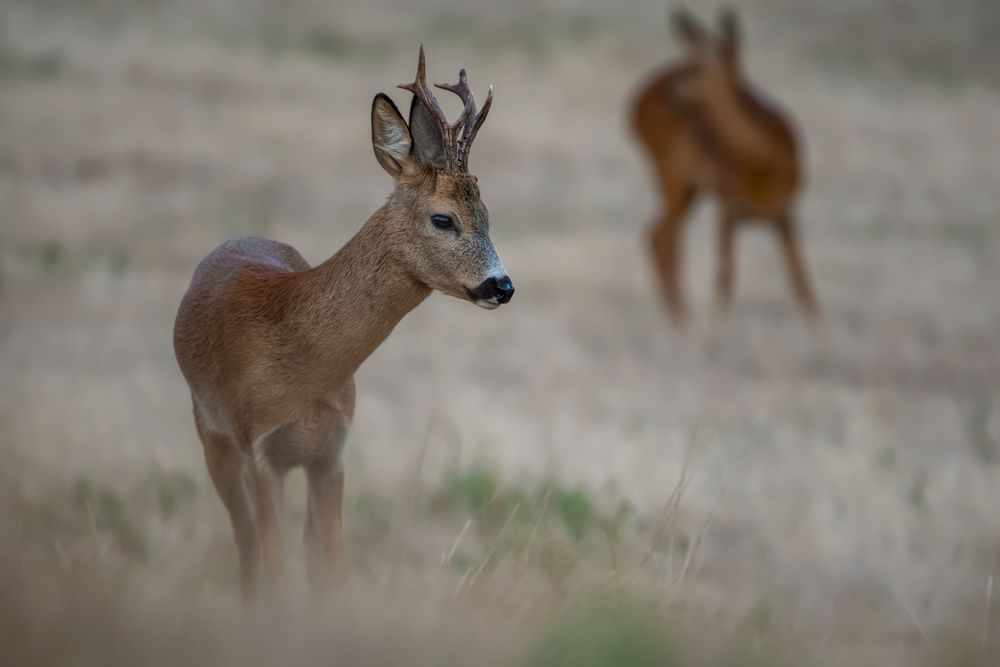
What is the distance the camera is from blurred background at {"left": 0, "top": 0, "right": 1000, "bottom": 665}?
4082 mm

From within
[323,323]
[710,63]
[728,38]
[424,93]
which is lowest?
[323,323]

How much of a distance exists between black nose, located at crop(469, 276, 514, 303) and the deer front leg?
757mm

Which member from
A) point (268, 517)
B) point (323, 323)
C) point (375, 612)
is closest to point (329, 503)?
point (268, 517)

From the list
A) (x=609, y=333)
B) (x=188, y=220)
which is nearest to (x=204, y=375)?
(x=609, y=333)

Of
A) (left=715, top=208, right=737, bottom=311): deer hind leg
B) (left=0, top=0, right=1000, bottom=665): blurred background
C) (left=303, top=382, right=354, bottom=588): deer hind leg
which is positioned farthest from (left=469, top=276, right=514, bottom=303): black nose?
(left=715, top=208, right=737, bottom=311): deer hind leg

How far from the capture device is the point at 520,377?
1126cm

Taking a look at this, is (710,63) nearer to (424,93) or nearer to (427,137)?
(427,137)

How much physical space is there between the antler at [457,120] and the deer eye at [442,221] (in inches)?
4.7

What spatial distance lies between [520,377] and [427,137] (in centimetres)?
702

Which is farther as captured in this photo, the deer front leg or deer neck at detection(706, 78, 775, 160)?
deer neck at detection(706, 78, 775, 160)

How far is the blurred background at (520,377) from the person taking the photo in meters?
4.08

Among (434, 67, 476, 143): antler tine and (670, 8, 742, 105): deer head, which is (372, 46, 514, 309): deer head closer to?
(434, 67, 476, 143): antler tine

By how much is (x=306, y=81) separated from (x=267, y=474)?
62.6ft

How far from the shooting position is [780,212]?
13281mm
